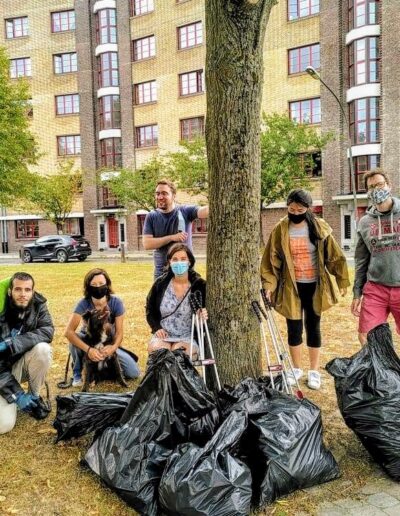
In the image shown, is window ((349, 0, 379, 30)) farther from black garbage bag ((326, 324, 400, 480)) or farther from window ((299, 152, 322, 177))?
black garbage bag ((326, 324, 400, 480))

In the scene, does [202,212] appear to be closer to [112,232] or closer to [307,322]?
[307,322]

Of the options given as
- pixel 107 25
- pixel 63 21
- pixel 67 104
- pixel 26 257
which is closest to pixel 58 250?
pixel 26 257

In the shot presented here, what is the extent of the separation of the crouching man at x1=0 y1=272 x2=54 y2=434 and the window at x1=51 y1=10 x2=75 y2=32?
38.6 metres

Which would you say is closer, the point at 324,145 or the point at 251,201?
the point at 251,201

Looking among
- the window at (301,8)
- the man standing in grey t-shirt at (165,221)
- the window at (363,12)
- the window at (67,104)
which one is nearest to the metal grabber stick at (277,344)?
the man standing in grey t-shirt at (165,221)

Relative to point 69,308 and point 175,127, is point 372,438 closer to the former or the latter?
point 69,308

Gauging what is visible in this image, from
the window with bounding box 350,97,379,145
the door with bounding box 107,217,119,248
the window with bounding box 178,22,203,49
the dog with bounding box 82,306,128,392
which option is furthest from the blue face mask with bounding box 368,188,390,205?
the door with bounding box 107,217,119,248

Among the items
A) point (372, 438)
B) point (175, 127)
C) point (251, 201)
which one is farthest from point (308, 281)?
point (175, 127)

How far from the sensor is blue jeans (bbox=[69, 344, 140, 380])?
192 inches

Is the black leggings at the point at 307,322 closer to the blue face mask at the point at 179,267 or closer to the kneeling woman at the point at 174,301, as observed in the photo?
the kneeling woman at the point at 174,301

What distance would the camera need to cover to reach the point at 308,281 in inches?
177

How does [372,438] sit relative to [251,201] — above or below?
below

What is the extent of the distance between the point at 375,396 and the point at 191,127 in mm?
31620

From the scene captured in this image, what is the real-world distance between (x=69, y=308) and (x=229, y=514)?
771 cm
